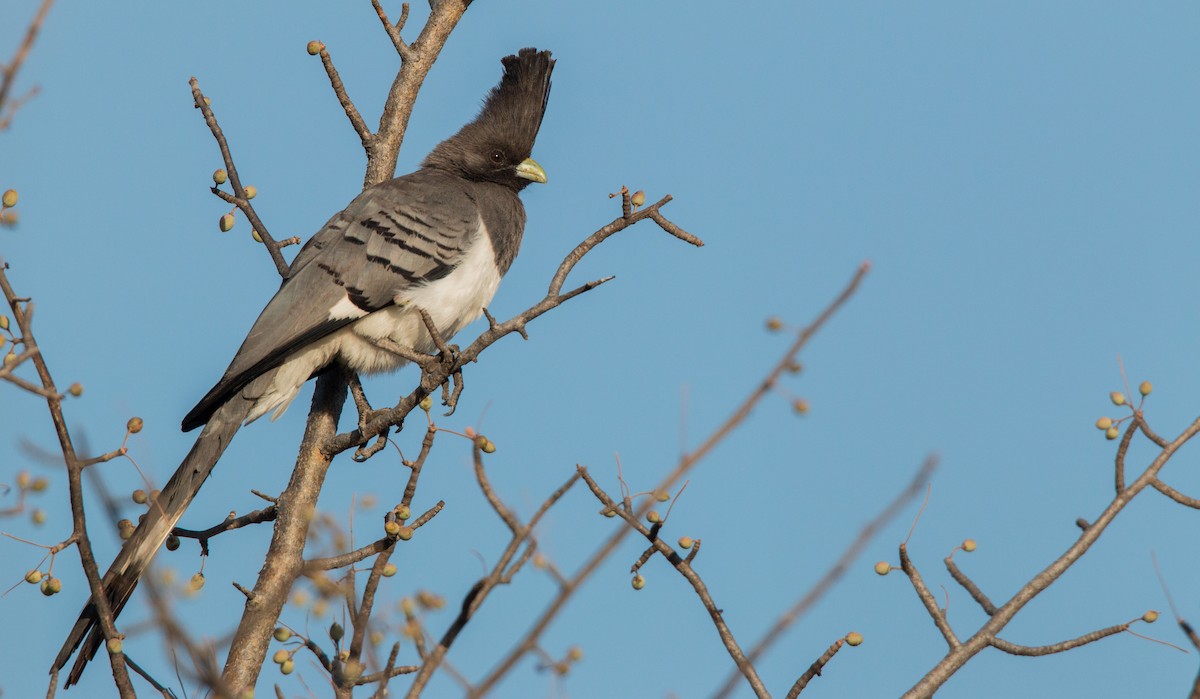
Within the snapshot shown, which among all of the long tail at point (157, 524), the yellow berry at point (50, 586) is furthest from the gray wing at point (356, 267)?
the yellow berry at point (50, 586)

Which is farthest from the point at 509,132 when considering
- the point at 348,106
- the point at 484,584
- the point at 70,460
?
the point at 484,584

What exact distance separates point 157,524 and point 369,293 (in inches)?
67.0

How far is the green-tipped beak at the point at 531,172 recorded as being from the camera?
24.5ft

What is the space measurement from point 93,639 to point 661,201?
9.14 feet

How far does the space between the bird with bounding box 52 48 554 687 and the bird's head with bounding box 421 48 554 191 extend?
0.31 feet

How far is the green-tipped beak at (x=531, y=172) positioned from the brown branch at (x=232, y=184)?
180 cm

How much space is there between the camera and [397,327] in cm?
639

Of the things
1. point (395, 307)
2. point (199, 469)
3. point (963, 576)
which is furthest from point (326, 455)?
point (963, 576)

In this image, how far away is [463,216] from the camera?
672cm

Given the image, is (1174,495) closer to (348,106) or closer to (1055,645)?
(1055,645)

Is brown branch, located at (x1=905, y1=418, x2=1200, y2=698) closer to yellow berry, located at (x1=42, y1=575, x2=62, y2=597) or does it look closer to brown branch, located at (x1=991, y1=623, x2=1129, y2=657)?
brown branch, located at (x1=991, y1=623, x2=1129, y2=657)

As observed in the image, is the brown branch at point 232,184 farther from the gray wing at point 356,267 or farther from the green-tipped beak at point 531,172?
the green-tipped beak at point 531,172

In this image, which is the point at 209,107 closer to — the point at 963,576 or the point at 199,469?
the point at 199,469

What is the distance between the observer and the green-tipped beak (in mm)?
7465
